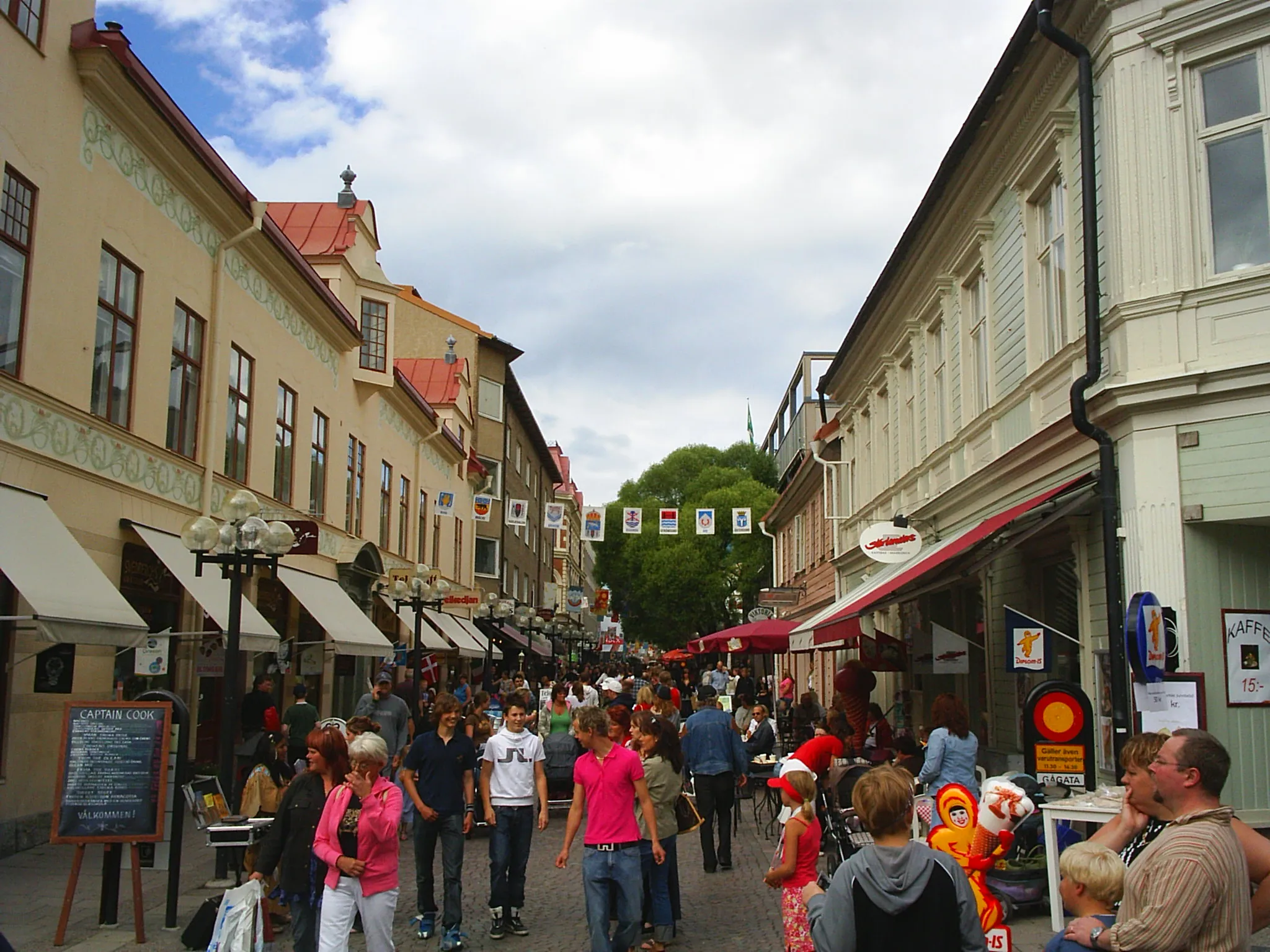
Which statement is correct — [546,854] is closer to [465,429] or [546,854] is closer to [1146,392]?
[1146,392]

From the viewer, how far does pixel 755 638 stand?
23.1 metres

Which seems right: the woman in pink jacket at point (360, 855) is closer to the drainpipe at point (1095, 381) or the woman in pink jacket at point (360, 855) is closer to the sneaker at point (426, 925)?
the sneaker at point (426, 925)

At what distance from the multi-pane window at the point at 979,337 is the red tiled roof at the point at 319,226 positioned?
1421 centimetres

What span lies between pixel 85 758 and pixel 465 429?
101ft

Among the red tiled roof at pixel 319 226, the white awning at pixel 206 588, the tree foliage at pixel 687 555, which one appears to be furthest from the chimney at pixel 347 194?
the tree foliage at pixel 687 555

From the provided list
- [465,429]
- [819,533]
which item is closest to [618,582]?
[465,429]

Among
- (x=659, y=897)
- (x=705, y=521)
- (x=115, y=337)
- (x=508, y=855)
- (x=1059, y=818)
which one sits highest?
(x=705, y=521)

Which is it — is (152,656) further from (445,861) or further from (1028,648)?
(1028,648)

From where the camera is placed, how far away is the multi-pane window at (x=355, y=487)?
81.5 feet

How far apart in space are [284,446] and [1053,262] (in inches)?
534

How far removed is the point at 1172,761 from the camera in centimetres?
391

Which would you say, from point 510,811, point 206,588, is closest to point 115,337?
point 206,588

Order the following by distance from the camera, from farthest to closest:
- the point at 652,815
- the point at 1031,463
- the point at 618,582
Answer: the point at 618,582, the point at 1031,463, the point at 652,815

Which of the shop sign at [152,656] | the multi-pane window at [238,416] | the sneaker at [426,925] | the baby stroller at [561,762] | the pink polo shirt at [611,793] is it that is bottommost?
the sneaker at [426,925]
